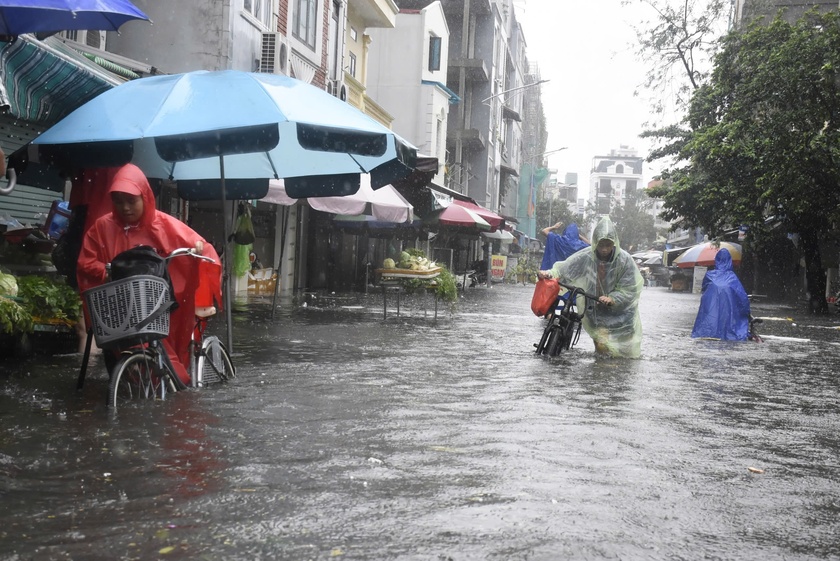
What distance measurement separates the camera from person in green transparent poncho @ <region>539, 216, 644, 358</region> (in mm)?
11266

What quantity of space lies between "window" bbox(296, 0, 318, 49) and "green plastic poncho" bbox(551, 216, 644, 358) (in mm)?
12590

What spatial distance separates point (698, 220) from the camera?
33844mm

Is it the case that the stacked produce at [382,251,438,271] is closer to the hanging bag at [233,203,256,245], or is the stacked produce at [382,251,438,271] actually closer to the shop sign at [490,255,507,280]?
the hanging bag at [233,203,256,245]

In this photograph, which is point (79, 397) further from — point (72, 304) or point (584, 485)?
point (584, 485)

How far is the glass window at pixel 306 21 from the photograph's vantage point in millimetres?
22328

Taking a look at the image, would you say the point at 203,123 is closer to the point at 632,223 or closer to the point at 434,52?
the point at 434,52

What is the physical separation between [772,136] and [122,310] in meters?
24.1

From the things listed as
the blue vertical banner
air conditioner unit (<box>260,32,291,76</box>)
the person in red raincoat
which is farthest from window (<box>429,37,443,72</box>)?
the person in red raincoat

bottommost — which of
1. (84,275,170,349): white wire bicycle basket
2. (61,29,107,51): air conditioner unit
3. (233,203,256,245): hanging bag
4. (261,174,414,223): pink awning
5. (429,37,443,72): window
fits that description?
(84,275,170,349): white wire bicycle basket

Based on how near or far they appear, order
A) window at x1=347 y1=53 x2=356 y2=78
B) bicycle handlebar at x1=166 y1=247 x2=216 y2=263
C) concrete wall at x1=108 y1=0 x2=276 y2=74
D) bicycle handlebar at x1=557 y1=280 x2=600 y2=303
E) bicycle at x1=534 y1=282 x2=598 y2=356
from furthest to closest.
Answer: window at x1=347 y1=53 x2=356 y2=78, concrete wall at x1=108 y1=0 x2=276 y2=74, bicycle at x1=534 y1=282 x2=598 y2=356, bicycle handlebar at x1=557 y1=280 x2=600 y2=303, bicycle handlebar at x1=166 y1=247 x2=216 y2=263

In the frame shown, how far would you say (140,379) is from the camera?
657cm

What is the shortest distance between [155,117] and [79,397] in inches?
94.9

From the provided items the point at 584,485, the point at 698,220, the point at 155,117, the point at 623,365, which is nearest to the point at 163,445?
the point at 584,485

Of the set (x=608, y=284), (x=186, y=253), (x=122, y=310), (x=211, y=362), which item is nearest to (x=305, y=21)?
(x=608, y=284)
